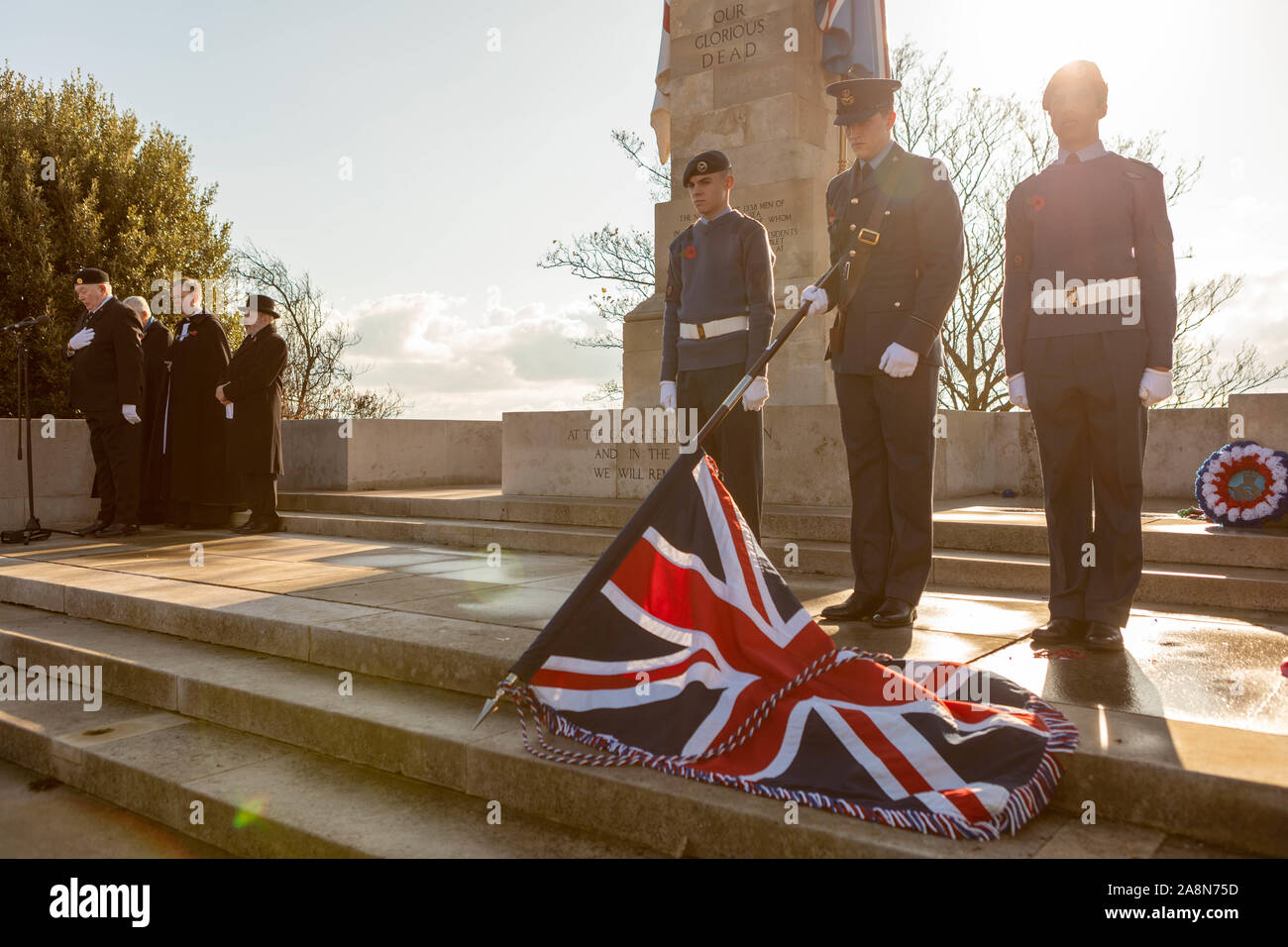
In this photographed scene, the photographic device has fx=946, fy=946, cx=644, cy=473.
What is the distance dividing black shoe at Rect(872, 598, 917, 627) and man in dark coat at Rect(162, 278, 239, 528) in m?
7.06

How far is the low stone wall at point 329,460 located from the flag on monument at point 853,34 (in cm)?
665

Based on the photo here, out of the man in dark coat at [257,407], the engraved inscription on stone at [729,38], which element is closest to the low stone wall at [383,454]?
the man in dark coat at [257,407]

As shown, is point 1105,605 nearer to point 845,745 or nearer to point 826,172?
point 845,745

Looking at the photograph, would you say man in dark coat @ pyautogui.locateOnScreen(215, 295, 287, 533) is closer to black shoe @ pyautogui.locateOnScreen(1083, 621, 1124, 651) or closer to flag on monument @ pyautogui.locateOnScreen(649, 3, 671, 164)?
flag on monument @ pyautogui.locateOnScreen(649, 3, 671, 164)

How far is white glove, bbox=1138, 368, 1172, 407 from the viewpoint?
330cm

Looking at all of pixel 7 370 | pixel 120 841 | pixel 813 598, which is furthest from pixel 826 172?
pixel 7 370

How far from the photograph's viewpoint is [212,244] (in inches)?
883

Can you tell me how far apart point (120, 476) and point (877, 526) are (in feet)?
24.5

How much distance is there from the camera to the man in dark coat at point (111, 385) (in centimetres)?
853

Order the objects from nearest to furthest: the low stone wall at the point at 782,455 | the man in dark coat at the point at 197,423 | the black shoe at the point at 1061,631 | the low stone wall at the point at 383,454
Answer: the black shoe at the point at 1061,631
the low stone wall at the point at 782,455
the man in dark coat at the point at 197,423
the low stone wall at the point at 383,454

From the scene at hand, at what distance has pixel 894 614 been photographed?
3.87 meters

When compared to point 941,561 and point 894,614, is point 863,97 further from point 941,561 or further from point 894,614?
point 941,561

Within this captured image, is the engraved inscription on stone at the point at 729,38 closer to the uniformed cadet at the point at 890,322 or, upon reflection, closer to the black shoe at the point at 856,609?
the uniformed cadet at the point at 890,322
